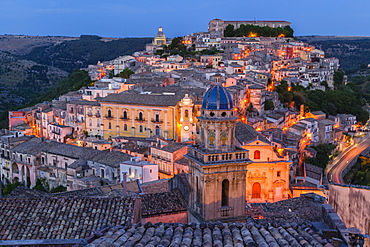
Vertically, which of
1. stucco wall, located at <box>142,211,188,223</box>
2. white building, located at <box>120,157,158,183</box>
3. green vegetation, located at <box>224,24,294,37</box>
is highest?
green vegetation, located at <box>224,24,294,37</box>

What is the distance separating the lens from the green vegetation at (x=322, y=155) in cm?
4272

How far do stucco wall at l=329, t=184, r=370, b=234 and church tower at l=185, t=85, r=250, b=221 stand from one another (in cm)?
314

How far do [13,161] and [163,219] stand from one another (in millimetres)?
28627

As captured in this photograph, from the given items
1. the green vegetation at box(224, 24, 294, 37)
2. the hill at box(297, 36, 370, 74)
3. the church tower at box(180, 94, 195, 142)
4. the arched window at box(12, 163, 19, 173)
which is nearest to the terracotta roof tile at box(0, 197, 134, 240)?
the church tower at box(180, 94, 195, 142)

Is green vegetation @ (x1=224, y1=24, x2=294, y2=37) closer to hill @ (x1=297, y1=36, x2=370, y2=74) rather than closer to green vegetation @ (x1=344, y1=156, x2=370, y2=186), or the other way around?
hill @ (x1=297, y1=36, x2=370, y2=74)

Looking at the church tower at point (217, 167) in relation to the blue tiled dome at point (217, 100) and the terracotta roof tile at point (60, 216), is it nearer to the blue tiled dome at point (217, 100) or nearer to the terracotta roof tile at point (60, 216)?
the blue tiled dome at point (217, 100)

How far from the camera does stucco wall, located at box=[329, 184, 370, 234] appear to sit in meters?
13.6

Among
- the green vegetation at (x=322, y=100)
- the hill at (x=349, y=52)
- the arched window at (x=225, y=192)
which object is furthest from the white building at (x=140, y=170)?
the hill at (x=349, y=52)

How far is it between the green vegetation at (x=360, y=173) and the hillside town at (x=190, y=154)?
10.0 feet

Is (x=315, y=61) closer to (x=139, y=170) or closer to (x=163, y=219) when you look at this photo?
(x=139, y=170)

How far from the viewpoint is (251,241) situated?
7.86m

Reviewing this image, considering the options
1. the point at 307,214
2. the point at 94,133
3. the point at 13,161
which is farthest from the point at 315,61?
the point at 307,214

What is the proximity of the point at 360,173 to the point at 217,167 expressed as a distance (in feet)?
99.6

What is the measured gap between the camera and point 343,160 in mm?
47219
